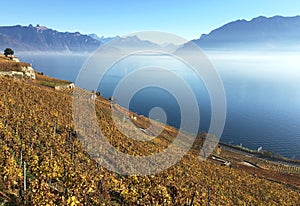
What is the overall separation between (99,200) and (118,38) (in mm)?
14409

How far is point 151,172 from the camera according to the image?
90.6 feet

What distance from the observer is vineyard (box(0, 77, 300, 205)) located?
19.0 m

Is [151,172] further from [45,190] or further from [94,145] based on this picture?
[45,190]

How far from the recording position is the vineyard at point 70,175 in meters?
19.0

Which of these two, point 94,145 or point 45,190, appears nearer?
point 45,190

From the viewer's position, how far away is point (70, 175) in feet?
66.4

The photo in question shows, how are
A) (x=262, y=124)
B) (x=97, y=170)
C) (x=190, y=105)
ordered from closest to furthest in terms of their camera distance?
(x=190, y=105) → (x=97, y=170) → (x=262, y=124)

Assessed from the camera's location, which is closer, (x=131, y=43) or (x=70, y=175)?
(x=131, y=43)

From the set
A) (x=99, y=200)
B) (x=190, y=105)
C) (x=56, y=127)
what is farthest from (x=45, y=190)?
(x=56, y=127)

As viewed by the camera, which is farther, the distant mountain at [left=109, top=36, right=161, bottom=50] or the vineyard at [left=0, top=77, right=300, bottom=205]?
the vineyard at [left=0, top=77, right=300, bottom=205]

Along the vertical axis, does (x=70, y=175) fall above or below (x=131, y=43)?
below

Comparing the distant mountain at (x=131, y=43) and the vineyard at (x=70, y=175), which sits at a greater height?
the distant mountain at (x=131, y=43)

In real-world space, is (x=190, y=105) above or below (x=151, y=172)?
above

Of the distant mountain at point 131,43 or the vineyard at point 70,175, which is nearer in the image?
the distant mountain at point 131,43
